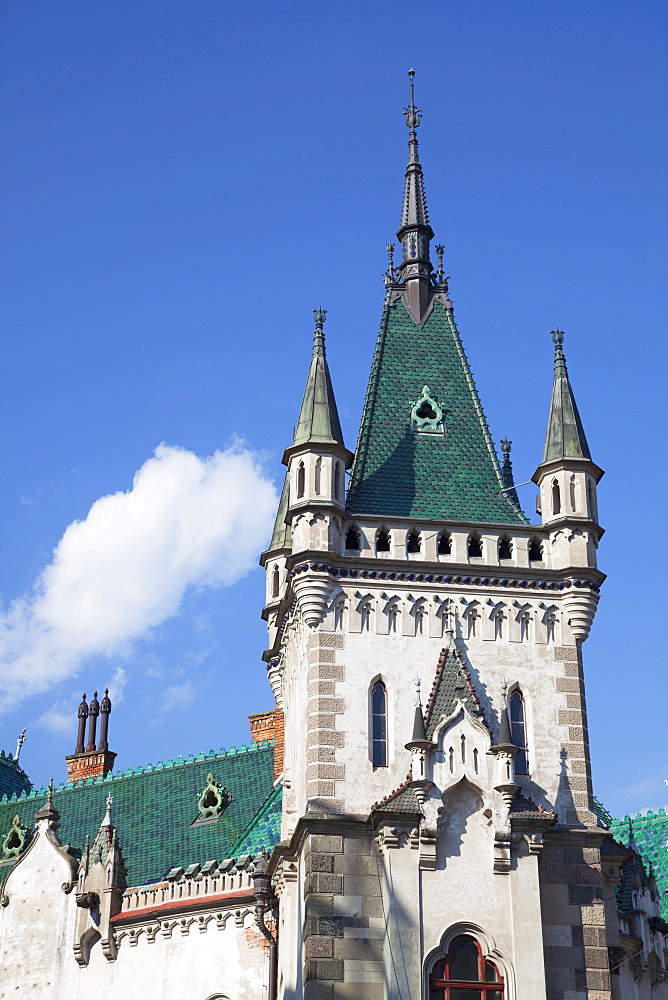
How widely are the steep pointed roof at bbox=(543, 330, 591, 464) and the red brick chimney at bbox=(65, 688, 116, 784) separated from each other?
2141cm

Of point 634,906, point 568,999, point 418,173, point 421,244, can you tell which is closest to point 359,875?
point 568,999

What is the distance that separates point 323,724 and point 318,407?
8194 mm

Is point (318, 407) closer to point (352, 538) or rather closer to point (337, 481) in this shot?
point (337, 481)

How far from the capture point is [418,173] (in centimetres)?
4744

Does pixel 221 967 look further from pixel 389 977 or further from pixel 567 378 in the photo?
pixel 567 378

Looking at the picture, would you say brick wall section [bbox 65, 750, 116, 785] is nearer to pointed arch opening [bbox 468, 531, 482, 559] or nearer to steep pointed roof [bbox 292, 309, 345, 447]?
steep pointed roof [bbox 292, 309, 345, 447]

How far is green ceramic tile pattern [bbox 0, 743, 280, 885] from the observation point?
144ft

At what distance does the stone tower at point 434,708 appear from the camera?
33750mm

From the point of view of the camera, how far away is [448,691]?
35969 mm

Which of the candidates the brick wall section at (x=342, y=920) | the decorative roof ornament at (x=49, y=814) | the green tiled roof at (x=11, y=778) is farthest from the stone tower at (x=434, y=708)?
the green tiled roof at (x=11, y=778)

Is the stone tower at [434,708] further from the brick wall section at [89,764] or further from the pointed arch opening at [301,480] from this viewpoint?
the brick wall section at [89,764]

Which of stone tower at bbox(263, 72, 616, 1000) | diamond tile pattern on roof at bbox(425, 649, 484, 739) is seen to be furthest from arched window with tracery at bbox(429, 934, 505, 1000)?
diamond tile pattern on roof at bbox(425, 649, 484, 739)

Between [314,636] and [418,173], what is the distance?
16.9 m

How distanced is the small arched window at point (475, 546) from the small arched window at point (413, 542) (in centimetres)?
127
